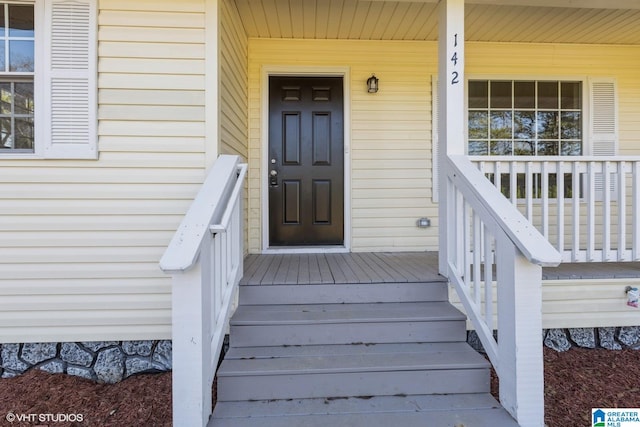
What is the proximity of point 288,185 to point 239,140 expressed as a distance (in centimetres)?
74

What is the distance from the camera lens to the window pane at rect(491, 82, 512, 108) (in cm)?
404

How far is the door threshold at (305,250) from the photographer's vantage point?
3.84 meters

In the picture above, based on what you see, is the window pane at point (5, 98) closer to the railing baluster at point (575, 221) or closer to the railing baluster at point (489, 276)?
the railing baluster at point (489, 276)

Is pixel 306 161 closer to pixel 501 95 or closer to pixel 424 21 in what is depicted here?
pixel 424 21

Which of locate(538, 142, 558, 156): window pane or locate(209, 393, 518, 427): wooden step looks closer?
locate(209, 393, 518, 427): wooden step

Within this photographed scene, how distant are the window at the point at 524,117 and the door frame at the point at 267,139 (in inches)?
53.5

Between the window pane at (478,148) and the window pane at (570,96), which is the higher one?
the window pane at (570,96)

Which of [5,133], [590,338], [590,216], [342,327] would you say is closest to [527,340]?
[342,327]

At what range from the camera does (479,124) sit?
404cm

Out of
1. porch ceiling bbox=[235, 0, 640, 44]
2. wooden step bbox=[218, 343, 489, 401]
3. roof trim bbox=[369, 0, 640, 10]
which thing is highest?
porch ceiling bbox=[235, 0, 640, 44]

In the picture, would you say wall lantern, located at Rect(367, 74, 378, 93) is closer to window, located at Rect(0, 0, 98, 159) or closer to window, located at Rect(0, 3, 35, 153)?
window, located at Rect(0, 0, 98, 159)

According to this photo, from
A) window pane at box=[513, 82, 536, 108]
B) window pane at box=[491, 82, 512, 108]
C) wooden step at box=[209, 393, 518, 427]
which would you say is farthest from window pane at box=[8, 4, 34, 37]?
window pane at box=[513, 82, 536, 108]

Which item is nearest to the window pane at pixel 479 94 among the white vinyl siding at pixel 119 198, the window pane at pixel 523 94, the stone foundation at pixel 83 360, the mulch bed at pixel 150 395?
the window pane at pixel 523 94

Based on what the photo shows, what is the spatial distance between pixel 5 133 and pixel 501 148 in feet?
14.5
